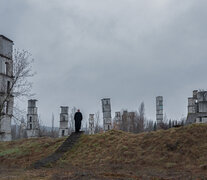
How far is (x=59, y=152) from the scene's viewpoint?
55.8 ft

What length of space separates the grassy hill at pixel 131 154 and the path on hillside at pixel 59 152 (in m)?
0.41

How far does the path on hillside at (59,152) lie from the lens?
1512 cm

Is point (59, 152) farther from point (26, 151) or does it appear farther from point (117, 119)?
point (117, 119)

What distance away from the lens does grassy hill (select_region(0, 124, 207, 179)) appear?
461 inches

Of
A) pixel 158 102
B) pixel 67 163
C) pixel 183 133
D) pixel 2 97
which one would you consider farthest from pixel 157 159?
pixel 158 102

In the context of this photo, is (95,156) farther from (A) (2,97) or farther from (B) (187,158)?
(A) (2,97)

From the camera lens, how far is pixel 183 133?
49.6ft

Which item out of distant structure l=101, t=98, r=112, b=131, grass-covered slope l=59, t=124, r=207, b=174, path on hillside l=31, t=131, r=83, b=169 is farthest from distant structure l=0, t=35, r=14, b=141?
distant structure l=101, t=98, r=112, b=131

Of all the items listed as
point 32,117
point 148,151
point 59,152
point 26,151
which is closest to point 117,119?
point 32,117

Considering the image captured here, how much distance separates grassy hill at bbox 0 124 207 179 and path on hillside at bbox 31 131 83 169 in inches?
16.1

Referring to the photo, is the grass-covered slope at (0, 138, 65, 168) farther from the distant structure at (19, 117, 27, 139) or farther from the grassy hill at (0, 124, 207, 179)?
the distant structure at (19, 117, 27, 139)

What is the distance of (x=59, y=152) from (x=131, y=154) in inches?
195

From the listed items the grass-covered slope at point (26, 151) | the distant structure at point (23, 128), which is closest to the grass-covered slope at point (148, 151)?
the grass-covered slope at point (26, 151)

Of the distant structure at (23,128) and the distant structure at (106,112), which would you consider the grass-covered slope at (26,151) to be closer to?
the distant structure at (23,128)
